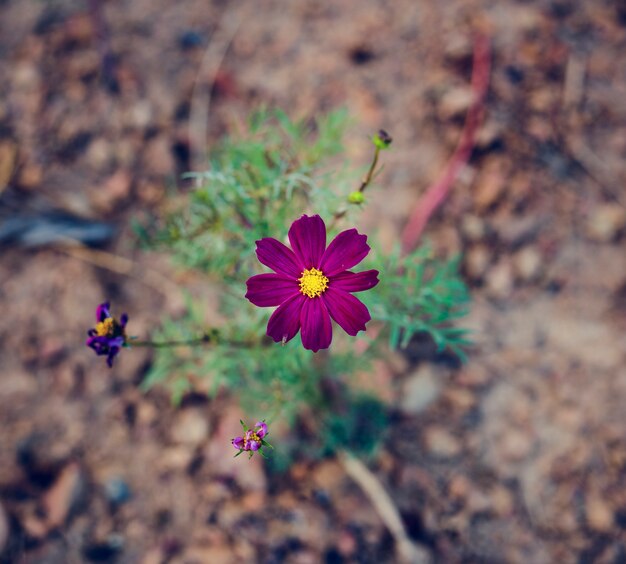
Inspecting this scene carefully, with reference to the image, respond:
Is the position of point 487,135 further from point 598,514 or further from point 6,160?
point 6,160

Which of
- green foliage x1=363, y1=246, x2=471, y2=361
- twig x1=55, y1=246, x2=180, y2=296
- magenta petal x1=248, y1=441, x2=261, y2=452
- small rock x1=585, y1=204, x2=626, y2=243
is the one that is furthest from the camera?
small rock x1=585, y1=204, x2=626, y2=243

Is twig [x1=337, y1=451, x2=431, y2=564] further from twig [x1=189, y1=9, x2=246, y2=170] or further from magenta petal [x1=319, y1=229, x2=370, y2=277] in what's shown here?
twig [x1=189, y1=9, x2=246, y2=170]

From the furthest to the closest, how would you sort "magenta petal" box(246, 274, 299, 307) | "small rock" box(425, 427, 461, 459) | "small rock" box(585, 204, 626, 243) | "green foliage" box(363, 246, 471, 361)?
"small rock" box(585, 204, 626, 243) → "small rock" box(425, 427, 461, 459) → "green foliage" box(363, 246, 471, 361) → "magenta petal" box(246, 274, 299, 307)

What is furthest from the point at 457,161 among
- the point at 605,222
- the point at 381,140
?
the point at 381,140

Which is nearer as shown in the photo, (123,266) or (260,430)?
(260,430)

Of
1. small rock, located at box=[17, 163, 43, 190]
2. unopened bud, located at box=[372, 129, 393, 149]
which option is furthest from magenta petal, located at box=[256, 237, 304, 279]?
small rock, located at box=[17, 163, 43, 190]

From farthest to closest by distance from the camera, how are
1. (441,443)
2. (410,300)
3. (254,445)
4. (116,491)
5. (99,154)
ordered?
(99,154) → (441,443) → (116,491) → (410,300) → (254,445)

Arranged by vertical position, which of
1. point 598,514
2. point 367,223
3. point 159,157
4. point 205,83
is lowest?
point 598,514

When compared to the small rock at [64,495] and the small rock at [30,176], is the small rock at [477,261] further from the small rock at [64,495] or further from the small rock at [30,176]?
the small rock at [30,176]
